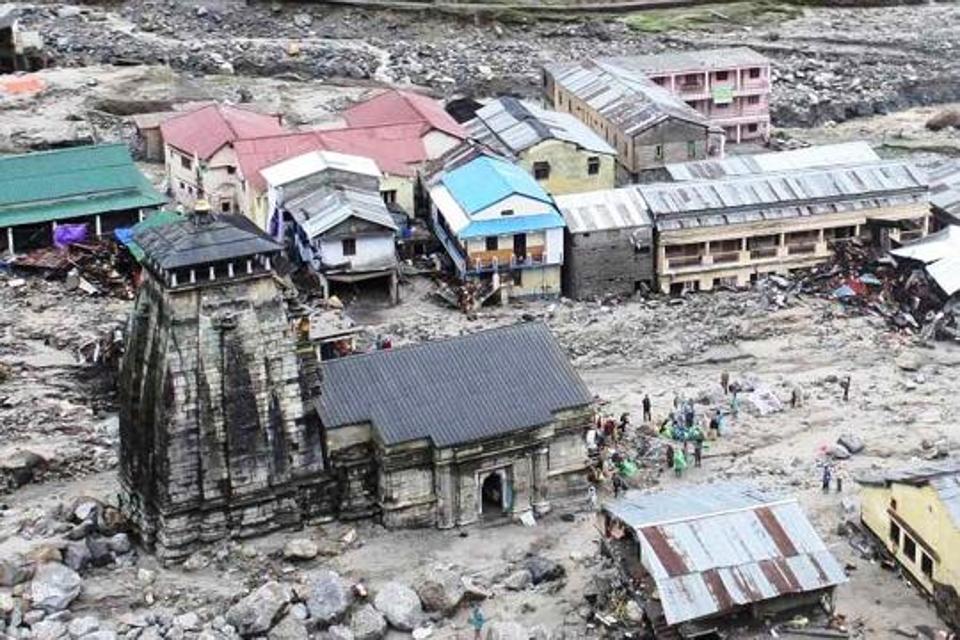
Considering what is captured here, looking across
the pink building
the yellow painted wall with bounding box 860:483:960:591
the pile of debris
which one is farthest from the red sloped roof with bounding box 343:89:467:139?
the yellow painted wall with bounding box 860:483:960:591

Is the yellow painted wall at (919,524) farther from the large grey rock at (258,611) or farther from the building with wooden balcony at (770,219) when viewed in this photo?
the building with wooden balcony at (770,219)

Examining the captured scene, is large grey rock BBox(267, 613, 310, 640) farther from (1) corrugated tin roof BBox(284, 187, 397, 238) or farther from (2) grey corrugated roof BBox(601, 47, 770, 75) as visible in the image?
(2) grey corrugated roof BBox(601, 47, 770, 75)

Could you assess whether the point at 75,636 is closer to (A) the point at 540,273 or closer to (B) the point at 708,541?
(B) the point at 708,541

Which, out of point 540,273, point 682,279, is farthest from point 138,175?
point 682,279

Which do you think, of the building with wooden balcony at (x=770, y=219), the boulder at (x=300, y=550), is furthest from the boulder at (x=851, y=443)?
the boulder at (x=300, y=550)

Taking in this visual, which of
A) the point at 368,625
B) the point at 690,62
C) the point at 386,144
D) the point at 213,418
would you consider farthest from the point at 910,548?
the point at 690,62
